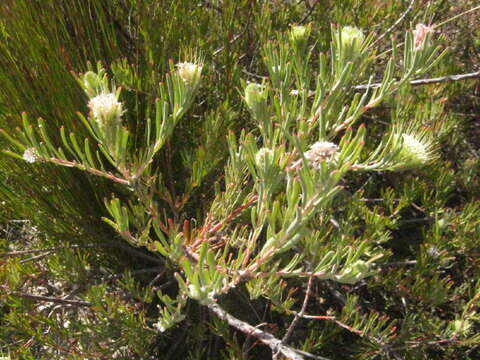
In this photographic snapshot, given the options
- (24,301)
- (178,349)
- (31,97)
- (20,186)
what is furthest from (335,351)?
(31,97)

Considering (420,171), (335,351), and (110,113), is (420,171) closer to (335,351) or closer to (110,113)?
(335,351)

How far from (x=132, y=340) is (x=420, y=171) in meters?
1.31

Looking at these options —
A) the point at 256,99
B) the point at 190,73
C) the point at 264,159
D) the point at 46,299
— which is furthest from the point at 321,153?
the point at 46,299

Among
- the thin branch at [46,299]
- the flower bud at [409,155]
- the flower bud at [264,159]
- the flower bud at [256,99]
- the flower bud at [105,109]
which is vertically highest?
the flower bud at [105,109]

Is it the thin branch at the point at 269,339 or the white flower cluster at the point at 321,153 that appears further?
the thin branch at the point at 269,339

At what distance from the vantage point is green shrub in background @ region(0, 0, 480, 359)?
0.83 meters

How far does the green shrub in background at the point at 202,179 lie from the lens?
0.83m

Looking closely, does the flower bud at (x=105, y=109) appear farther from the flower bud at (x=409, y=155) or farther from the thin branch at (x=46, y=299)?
the thin branch at (x=46, y=299)

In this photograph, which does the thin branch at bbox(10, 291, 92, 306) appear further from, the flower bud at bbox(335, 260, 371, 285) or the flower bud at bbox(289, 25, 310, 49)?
the flower bud at bbox(289, 25, 310, 49)

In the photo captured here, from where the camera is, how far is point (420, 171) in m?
1.73

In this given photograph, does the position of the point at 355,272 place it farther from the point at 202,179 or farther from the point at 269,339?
the point at 202,179

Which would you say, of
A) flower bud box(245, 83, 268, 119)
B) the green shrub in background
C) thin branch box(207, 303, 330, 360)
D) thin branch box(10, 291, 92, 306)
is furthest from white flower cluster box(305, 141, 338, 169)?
thin branch box(10, 291, 92, 306)

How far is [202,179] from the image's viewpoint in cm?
132

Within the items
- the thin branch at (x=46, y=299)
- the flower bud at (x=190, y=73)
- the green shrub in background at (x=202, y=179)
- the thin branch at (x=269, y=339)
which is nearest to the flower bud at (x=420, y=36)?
the green shrub in background at (x=202, y=179)
